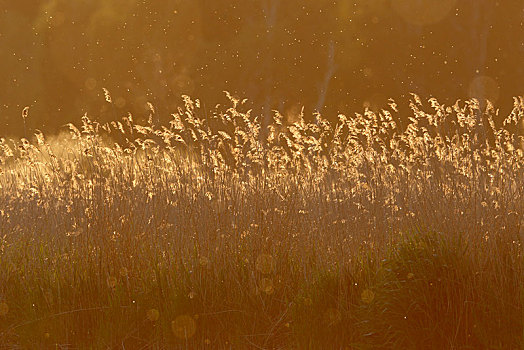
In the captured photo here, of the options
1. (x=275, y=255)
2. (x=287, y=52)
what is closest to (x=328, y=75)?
(x=287, y=52)

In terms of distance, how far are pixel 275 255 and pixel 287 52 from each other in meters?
19.0

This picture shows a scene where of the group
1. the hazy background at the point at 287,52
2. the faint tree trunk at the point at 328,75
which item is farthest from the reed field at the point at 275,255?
the faint tree trunk at the point at 328,75

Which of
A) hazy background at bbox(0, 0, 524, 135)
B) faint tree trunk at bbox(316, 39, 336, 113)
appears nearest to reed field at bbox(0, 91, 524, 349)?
hazy background at bbox(0, 0, 524, 135)

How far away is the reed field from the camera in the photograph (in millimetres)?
4070

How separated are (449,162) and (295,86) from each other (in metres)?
17.9

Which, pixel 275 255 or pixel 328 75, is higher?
pixel 328 75

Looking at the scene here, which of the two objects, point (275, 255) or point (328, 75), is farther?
point (328, 75)

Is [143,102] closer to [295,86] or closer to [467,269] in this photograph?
[295,86]

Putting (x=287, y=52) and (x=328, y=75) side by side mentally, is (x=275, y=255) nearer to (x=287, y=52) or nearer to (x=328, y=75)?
(x=328, y=75)

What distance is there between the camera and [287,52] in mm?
22922

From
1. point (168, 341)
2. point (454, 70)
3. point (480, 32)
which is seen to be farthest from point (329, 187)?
point (480, 32)

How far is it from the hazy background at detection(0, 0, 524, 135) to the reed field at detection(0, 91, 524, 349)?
16001 mm

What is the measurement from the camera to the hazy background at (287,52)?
21.8 m

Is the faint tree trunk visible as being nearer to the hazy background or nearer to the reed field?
the hazy background
